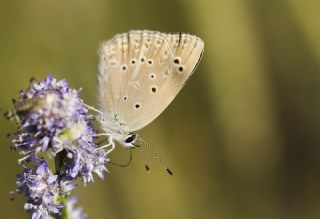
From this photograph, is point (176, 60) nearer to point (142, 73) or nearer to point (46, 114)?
point (142, 73)

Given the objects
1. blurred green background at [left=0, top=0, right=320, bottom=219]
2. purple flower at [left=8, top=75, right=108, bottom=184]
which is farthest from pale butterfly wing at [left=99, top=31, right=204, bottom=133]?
blurred green background at [left=0, top=0, right=320, bottom=219]

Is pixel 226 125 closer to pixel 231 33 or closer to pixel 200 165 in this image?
pixel 200 165

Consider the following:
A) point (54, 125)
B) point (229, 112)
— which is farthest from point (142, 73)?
point (229, 112)

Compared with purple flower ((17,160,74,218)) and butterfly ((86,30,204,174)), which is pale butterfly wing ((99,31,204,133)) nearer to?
butterfly ((86,30,204,174))

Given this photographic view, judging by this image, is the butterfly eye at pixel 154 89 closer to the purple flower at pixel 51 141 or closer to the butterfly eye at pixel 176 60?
the butterfly eye at pixel 176 60

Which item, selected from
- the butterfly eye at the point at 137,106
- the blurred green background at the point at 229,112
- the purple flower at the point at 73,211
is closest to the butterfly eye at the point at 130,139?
the butterfly eye at the point at 137,106
